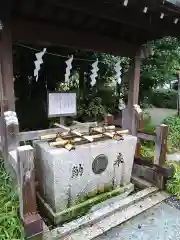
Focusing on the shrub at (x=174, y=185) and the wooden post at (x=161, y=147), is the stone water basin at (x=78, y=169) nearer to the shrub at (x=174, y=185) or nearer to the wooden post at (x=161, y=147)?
the wooden post at (x=161, y=147)

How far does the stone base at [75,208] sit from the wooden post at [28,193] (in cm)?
64

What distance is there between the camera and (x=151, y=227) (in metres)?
2.94

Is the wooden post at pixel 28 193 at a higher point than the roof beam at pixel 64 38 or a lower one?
lower

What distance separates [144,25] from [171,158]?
3206 millimetres

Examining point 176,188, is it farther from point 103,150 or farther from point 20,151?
point 20,151

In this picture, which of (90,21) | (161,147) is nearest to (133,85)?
(161,147)

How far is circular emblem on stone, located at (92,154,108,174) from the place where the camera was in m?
3.28

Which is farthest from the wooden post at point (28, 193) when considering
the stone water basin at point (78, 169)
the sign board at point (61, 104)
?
the sign board at point (61, 104)

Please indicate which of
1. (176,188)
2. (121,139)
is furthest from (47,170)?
→ (176,188)

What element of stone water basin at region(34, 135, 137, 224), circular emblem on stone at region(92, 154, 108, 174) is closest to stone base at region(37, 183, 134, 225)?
stone water basin at region(34, 135, 137, 224)

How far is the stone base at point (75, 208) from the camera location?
3.07 m

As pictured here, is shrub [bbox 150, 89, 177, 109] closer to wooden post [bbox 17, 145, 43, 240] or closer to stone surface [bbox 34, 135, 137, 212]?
stone surface [bbox 34, 135, 137, 212]

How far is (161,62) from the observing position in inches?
254

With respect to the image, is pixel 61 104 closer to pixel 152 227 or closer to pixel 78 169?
pixel 78 169
